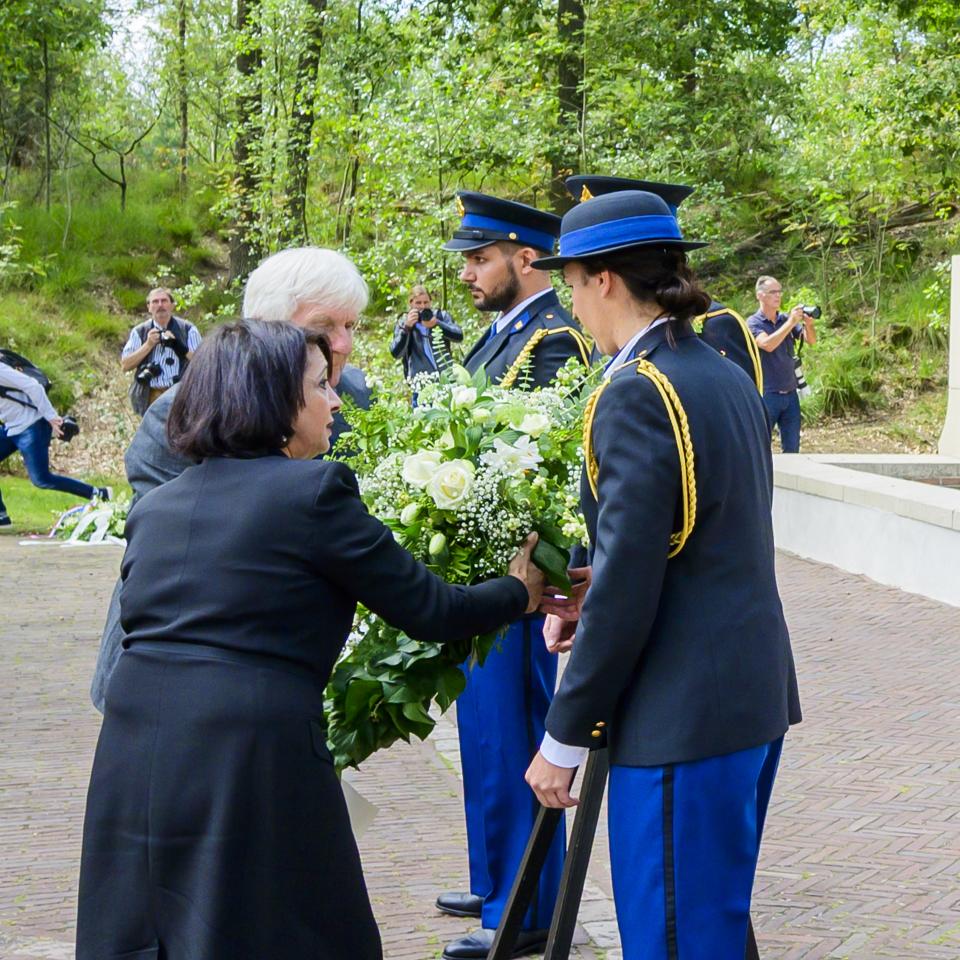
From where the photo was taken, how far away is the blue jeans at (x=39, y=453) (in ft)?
45.0

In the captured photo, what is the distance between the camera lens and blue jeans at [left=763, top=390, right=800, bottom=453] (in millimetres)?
15023

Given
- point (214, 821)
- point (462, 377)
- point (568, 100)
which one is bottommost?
point (214, 821)

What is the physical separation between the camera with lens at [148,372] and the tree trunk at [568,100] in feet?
21.8

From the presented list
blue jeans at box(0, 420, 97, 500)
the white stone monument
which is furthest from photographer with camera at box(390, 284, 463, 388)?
the white stone monument

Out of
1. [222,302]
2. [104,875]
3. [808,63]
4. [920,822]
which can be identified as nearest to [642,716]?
[104,875]

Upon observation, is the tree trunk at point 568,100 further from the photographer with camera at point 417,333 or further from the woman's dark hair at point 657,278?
the woman's dark hair at point 657,278

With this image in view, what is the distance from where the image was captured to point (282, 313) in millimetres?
3494

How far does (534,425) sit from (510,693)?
115cm

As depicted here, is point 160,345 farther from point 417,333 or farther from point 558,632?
point 558,632

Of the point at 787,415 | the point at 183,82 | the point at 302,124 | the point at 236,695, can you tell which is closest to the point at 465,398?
the point at 236,695

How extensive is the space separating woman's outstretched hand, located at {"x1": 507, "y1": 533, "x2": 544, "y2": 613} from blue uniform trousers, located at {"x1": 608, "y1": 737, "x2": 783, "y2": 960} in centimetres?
52

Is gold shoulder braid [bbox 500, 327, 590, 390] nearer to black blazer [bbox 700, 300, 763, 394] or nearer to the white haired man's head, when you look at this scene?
the white haired man's head

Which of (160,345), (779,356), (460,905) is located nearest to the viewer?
(460,905)

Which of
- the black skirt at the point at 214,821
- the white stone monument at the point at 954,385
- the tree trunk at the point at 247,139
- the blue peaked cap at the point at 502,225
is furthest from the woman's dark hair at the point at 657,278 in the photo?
the tree trunk at the point at 247,139
